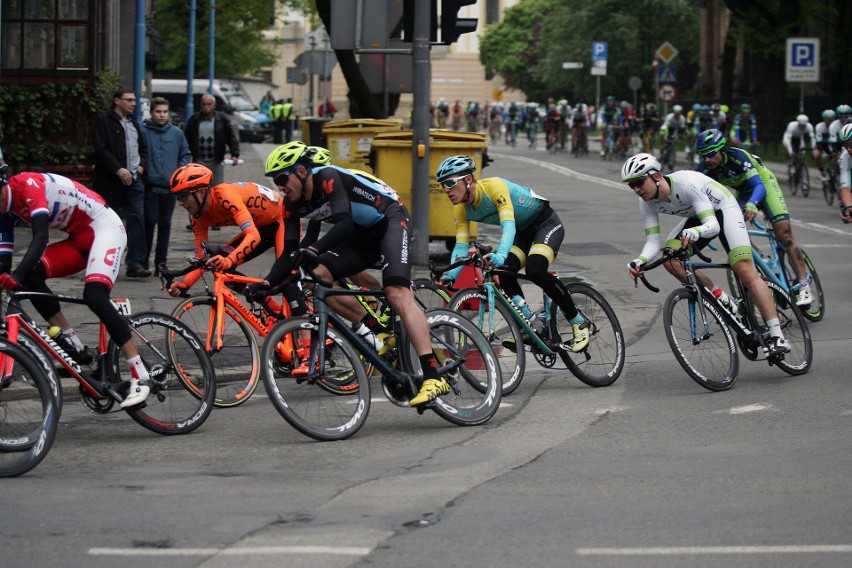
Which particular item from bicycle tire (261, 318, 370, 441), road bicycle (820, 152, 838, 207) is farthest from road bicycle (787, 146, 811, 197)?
bicycle tire (261, 318, 370, 441)

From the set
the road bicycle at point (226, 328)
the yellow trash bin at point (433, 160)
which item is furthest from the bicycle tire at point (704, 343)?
the yellow trash bin at point (433, 160)

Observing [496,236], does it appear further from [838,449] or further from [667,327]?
[838,449]

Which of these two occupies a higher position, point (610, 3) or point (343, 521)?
point (610, 3)

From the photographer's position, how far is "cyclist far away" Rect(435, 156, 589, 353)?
9312 mm

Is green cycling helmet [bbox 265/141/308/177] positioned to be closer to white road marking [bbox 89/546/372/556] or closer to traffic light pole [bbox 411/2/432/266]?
white road marking [bbox 89/546/372/556]

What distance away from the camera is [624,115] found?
4384 centimetres

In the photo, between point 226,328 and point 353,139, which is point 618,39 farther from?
point 226,328

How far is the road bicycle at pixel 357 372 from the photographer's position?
805 cm

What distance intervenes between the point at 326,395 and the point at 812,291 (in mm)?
6048

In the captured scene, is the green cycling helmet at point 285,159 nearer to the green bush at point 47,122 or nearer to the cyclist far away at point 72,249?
the cyclist far away at point 72,249

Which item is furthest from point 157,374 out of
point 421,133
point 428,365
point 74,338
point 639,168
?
point 421,133

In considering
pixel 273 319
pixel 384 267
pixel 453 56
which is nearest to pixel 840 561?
pixel 384 267

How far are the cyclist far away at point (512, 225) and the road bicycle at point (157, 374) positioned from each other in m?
1.96

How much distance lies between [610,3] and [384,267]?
67.1 m
